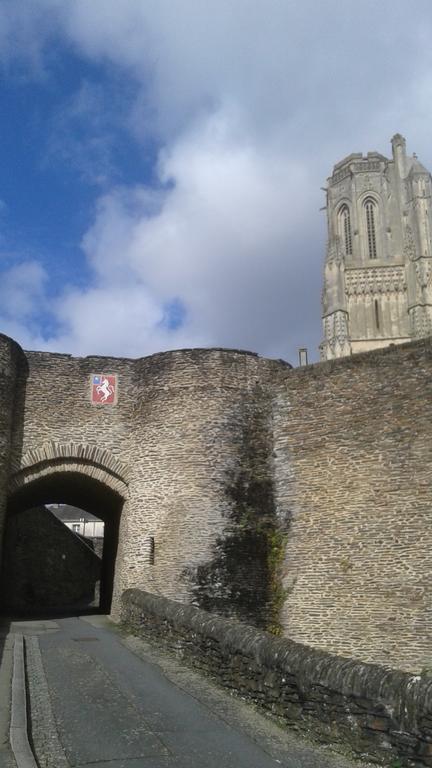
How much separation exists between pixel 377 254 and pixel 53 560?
6294 cm

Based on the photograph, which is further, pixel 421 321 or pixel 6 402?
pixel 421 321

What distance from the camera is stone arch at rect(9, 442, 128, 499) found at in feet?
53.2

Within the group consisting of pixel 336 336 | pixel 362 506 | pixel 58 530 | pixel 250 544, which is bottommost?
pixel 250 544

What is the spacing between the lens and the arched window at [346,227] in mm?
82806

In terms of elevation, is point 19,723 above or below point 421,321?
below

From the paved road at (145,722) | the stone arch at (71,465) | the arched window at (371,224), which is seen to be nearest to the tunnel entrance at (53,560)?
the stone arch at (71,465)

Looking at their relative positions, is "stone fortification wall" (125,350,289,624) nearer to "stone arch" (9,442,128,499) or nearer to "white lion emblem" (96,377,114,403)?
"stone arch" (9,442,128,499)

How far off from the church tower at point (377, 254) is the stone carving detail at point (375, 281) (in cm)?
3

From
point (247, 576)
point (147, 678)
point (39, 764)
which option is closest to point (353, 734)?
point (39, 764)

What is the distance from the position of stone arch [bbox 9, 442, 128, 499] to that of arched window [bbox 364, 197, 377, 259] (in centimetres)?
7046

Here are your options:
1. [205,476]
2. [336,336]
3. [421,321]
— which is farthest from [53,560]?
[421,321]

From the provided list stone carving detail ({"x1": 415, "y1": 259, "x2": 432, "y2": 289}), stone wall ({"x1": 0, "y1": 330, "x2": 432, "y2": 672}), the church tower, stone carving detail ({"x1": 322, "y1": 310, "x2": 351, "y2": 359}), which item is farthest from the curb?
stone carving detail ({"x1": 415, "y1": 259, "x2": 432, "y2": 289})

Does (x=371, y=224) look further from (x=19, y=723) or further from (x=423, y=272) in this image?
(x=19, y=723)

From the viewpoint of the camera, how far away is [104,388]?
17156 mm
